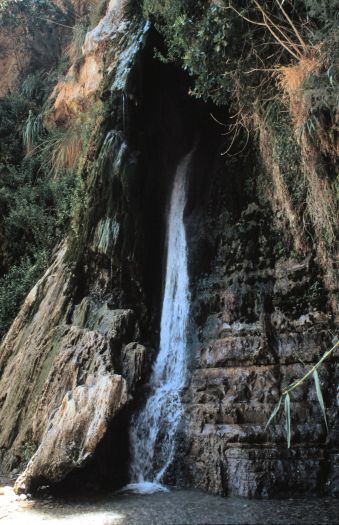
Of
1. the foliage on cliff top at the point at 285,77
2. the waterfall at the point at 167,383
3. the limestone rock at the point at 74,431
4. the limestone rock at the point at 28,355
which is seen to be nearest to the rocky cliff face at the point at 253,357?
the waterfall at the point at 167,383

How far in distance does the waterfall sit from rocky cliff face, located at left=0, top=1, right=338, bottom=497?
15 centimetres

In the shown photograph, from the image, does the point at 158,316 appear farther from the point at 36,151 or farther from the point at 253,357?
the point at 36,151

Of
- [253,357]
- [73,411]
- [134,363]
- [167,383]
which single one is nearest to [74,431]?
[73,411]

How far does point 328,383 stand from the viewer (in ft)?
17.3

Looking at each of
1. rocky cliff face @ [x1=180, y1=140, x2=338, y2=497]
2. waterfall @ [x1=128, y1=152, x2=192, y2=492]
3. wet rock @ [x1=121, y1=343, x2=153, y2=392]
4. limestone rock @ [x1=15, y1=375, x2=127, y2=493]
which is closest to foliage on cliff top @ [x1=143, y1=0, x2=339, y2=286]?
rocky cliff face @ [x1=180, y1=140, x2=338, y2=497]

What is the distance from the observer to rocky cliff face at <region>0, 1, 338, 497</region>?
522cm

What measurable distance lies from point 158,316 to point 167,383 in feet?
4.19

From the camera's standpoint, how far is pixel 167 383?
6.44 m

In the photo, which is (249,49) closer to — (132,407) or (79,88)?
(132,407)

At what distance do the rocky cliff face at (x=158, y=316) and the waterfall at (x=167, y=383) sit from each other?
150 millimetres

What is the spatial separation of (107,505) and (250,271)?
3430mm

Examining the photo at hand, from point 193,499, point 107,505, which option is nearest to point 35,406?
point 107,505

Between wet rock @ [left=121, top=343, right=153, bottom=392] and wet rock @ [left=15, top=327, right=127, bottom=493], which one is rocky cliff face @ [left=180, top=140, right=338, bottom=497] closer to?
wet rock @ [left=121, top=343, right=153, bottom=392]

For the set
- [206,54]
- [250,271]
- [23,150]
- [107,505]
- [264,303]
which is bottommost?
[107,505]
